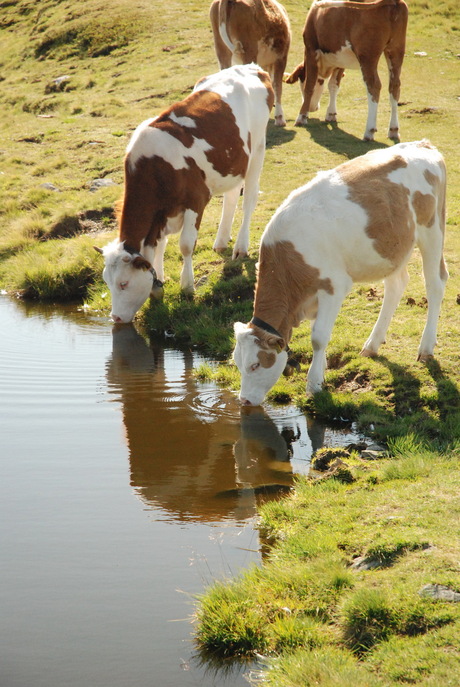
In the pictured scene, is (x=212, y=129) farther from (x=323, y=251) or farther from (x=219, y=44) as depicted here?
Result: (x=219, y=44)

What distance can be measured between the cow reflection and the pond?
0.05 ft

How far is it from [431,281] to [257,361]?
2.18 m

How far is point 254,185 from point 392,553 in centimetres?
820

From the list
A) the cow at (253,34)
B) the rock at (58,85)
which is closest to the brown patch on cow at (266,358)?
the cow at (253,34)

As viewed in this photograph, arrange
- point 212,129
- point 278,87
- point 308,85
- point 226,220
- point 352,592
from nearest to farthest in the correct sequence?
point 352,592, point 212,129, point 226,220, point 308,85, point 278,87

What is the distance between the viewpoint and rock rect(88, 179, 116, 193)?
15.2 m

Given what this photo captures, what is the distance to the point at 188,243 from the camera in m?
10.6

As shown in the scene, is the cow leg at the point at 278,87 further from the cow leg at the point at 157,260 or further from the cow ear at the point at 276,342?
the cow ear at the point at 276,342

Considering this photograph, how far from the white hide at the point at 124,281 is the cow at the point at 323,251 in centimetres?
281

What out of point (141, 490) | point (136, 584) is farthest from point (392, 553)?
point (141, 490)

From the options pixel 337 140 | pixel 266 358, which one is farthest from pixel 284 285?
pixel 337 140

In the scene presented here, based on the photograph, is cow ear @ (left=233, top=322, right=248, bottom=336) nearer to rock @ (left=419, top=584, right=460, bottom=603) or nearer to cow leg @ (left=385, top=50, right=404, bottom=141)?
rock @ (left=419, top=584, right=460, bottom=603)

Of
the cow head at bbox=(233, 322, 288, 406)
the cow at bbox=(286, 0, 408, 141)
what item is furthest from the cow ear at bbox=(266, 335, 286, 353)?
the cow at bbox=(286, 0, 408, 141)

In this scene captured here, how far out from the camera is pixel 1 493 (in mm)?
5996
